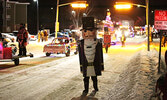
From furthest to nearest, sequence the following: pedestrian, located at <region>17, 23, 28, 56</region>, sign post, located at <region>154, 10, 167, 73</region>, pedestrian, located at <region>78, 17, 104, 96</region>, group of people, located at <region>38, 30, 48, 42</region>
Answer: group of people, located at <region>38, 30, 48, 42</region>, pedestrian, located at <region>17, 23, 28, 56</region>, sign post, located at <region>154, 10, 167, 73</region>, pedestrian, located at <region>78, 17, 104, 96</region>

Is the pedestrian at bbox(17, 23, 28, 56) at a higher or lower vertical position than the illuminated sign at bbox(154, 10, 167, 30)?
lower

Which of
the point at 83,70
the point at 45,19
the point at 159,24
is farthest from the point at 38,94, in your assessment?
the point at 45,19

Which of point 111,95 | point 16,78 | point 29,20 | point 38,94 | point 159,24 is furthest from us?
point 29,20

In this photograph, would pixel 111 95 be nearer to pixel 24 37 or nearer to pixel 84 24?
pixel 84 24

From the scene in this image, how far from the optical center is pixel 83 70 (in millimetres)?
7562

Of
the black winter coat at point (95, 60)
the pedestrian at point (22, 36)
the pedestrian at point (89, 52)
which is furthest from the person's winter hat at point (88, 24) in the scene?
the pedestrian at point (22, 36)

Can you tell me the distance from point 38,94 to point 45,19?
78.4 m

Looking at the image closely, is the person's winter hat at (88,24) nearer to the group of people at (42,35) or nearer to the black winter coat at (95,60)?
the black winter coat at (95,60)

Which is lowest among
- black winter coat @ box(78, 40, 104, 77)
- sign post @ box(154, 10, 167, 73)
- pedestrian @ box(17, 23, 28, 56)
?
black winter coat @ box(78, 40, 104, 77)

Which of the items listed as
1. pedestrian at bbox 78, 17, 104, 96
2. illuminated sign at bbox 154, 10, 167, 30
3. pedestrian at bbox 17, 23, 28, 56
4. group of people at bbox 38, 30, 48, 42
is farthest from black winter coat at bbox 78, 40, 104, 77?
group of people at bbox 38, 30, 48, 42

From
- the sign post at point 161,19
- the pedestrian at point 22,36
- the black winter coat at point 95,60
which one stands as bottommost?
the black winter coat at point 95,60

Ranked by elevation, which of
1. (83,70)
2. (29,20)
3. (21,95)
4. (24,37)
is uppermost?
(29,20)

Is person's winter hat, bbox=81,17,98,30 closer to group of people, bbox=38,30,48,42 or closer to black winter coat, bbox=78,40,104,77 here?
black winter coat, bbox=78,40,104,77

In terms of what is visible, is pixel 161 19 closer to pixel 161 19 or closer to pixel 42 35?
pixel 161 19
